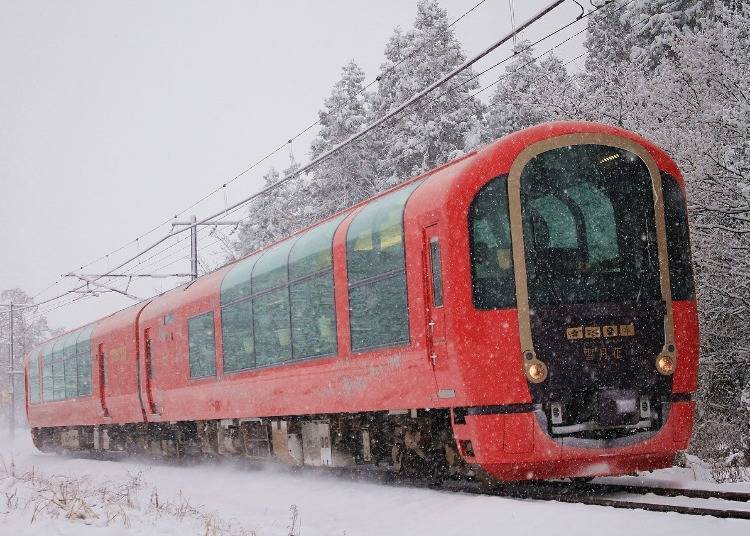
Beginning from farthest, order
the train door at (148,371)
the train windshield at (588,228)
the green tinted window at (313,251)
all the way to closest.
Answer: the train door at (148,371), the green tinted window at (313,251), the train windshield at (588,228)

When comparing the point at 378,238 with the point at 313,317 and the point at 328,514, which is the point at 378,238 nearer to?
the point at 313,317

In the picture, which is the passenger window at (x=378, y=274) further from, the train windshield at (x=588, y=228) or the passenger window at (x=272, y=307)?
the passenger window at (x=272, y=307)

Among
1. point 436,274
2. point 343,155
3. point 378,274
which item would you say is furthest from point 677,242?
point 343,155

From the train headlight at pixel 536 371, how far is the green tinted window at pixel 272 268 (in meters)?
4.75

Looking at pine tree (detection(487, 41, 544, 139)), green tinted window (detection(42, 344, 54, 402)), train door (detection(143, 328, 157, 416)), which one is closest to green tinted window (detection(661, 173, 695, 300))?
train door (detection(143, 328, 157, 416))

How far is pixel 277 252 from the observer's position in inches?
514

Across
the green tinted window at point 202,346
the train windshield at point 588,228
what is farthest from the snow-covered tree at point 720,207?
the green tinted window at point 202,346

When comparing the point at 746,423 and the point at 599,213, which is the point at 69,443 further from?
the point at 599,213

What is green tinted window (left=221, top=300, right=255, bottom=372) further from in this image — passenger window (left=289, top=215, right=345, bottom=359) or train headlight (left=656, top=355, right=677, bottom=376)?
train headlight (left=656, top=355, right=677, bottom=376)

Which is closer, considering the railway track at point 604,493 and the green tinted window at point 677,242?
the railway track at point 604,493

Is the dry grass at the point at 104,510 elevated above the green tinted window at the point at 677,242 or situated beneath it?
situated beneath

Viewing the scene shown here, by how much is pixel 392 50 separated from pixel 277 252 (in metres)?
29.6

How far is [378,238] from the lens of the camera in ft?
33.0

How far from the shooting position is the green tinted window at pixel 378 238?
9.67 metres
